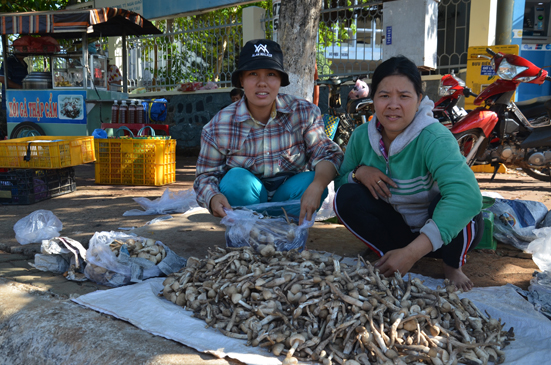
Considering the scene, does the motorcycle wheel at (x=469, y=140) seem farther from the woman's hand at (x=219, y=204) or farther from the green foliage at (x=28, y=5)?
the green foliage at (x=28, y=5)

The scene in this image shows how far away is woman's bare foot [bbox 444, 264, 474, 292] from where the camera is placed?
217 centimetres

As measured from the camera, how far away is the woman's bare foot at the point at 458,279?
85.3 inches

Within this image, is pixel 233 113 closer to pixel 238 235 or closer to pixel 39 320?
pixel 238 235

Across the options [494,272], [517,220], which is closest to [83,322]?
[494,272]

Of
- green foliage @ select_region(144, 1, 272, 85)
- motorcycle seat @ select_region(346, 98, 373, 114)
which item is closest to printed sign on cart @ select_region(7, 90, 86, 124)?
green foliage @ select_region(144, 1, 272, 85)

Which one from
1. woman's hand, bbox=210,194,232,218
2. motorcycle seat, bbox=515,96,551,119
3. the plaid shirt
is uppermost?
motorcycle seat, bbox=515,96,551,119

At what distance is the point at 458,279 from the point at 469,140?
2.96m

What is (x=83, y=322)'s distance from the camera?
5.87ft

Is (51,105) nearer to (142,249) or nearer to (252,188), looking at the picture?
(142,249)

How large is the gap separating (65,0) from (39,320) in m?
15.2

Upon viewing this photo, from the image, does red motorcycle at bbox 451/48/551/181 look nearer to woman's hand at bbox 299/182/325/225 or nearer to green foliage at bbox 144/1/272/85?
woman's hand at bbox 299/182/325/225

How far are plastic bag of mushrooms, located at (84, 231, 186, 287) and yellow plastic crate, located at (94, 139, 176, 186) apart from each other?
3.05 meters

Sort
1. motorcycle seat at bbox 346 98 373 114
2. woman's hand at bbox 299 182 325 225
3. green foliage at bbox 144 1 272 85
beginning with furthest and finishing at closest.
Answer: green foliage at bbox 144 1 272 85, motorcycle seat at bbox 346 98 373 114, woman's hand at bbox 299 182 325 225

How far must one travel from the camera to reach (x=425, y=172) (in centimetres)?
216
